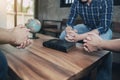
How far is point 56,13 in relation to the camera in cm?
410

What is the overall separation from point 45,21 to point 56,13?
0.45 m

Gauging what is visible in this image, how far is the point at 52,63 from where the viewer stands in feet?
3.29

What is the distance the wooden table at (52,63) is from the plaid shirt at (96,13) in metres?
0.71

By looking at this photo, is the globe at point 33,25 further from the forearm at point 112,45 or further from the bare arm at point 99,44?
the forearm at point 112,45

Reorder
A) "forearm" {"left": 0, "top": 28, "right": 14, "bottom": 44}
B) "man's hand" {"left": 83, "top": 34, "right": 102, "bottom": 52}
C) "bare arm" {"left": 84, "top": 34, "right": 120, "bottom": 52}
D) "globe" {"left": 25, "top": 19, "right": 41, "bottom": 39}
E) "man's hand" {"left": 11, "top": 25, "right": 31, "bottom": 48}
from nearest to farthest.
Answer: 1. "forearm" {"left": 0, "top": 28, "right": 14, "bottom": 44}
2. "man's hand" {"left": 11, "top": 25, "right": 31, "bottom": 48}
3. "bare arm" {"left": 84, "top": 34, "right": 120, "bottom": 52}
4. "man's hand" {"left": 83, "top": 34, "right": 102, "bottom": 52}
5. "globe" {"left": 25, "top": 19, "right": 41, "bottom": 39}

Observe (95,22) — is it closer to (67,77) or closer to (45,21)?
(67,77)

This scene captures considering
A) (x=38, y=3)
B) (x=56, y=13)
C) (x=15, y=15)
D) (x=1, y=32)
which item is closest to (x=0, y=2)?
(x=38, y=3)

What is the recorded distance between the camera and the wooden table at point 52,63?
82 centimetres

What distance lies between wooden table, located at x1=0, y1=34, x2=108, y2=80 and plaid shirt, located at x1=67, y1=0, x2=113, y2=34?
0.71 metres

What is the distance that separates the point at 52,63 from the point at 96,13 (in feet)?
4.19

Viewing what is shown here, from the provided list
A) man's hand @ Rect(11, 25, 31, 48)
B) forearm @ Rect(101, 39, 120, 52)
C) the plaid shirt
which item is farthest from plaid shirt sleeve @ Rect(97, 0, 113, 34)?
man's hand @ Rect(11, 25, 31, 48)

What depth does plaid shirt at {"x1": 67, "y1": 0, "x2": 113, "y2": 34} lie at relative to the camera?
6.25ft

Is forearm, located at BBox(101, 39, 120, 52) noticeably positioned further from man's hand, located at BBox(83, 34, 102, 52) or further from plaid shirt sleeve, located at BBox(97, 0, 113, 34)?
plaid shirt sleeve, located at BBox(97, 0, 113, 34)

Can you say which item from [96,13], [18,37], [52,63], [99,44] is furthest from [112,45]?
[96,13]
